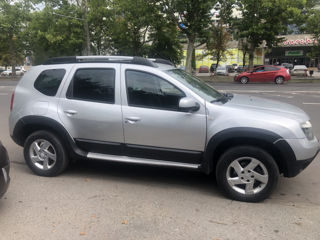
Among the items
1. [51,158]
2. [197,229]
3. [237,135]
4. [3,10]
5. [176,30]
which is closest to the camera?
[197,229]

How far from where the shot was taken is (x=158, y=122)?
4.05 metres

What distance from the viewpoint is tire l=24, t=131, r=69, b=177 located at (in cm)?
454

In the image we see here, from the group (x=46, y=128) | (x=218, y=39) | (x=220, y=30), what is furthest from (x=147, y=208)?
(x=218, y=39)

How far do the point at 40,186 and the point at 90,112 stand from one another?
47.5 inches

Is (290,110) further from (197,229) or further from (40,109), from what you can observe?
(40,109)

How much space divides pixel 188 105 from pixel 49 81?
219 cm

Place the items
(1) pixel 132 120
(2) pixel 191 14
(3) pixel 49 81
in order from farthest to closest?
(2) pixel 191 14, (3) pixel 49 81, (1) pixel 132 120

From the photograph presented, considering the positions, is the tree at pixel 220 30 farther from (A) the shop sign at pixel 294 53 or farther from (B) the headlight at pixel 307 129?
(B) the headlight at pixel 307 129

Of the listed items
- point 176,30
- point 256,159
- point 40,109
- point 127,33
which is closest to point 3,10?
point 127,33

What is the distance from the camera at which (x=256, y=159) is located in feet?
12.3

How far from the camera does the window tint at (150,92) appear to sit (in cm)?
407

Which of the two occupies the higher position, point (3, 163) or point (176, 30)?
point (176, 30)

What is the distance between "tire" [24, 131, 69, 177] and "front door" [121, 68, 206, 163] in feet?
3.42

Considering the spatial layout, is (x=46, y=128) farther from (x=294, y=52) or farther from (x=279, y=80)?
(x=294, y=52)
